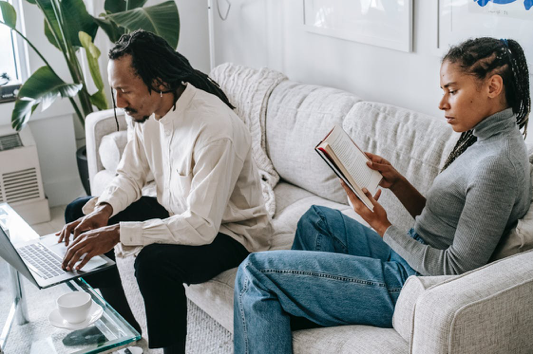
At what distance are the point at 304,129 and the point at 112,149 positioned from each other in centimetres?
84

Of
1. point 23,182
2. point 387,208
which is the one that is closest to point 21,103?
point 23,182

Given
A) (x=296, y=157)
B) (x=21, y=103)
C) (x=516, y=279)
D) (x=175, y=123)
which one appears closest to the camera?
(x=516, y=279)

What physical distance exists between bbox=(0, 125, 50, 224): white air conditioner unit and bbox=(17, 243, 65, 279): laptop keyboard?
1531mm

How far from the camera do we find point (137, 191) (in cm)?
217

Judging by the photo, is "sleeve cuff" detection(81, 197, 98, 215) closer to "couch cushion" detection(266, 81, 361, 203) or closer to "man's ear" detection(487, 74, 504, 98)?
"couch cushion" detection(266, 81, 361, 203)

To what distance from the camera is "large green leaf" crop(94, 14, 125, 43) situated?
3.12m

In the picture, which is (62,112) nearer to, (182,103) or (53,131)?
(53,131)

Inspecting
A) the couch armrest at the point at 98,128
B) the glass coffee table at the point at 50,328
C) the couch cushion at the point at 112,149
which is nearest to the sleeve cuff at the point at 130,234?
the glass coffee table at the point at 50,328

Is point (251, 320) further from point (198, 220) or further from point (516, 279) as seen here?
point (516, 279)

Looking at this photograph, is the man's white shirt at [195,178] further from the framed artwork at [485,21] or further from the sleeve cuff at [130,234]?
the framed artwork at [485,21]

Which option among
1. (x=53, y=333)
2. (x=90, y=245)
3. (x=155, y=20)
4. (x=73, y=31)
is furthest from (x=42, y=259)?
(x=73, y=31)

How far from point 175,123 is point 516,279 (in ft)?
3.59

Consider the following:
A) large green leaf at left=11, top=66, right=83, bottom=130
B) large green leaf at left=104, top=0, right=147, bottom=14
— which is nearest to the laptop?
large green leaf at left=11, top=66, right=83, bottom=130

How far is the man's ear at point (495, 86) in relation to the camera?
1.50 m
